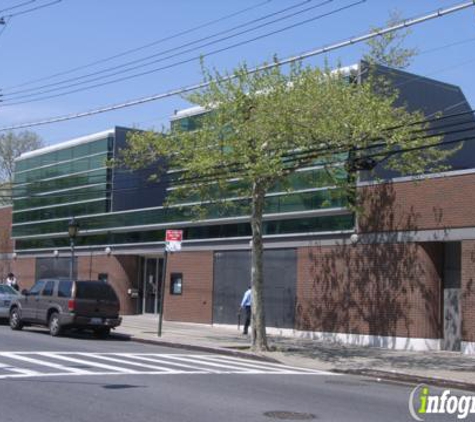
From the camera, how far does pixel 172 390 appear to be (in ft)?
43.6

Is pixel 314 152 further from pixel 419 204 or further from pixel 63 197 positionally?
pixel 63 197

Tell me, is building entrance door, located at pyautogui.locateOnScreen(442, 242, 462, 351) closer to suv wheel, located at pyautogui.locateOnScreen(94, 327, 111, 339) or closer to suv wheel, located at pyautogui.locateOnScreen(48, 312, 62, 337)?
suv wheel, located at pyautogui.locateOnScreen(94, 327, 111, 339)

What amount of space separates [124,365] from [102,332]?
9697 mm

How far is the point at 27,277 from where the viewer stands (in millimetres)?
45188

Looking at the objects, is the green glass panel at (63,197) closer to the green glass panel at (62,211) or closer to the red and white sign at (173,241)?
the green glass panel at (62,211)

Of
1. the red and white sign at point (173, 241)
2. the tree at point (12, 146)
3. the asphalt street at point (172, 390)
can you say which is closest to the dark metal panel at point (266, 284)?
the red and white sign at point (173, 241)

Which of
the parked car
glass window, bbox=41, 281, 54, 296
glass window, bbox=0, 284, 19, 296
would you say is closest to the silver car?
Answer: glass window, bbox=0, 284, 19, 296

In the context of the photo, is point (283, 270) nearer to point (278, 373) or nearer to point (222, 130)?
point (222, 130)

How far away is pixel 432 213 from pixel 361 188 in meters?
2.83

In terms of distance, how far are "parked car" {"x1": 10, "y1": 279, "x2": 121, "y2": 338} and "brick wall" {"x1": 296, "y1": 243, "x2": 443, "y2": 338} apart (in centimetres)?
646

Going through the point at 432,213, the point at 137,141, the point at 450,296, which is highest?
the point at 137,141

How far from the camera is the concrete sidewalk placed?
714 inches

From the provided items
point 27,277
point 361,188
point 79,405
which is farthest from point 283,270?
point 27,277

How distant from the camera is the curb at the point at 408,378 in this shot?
54.4 feet
